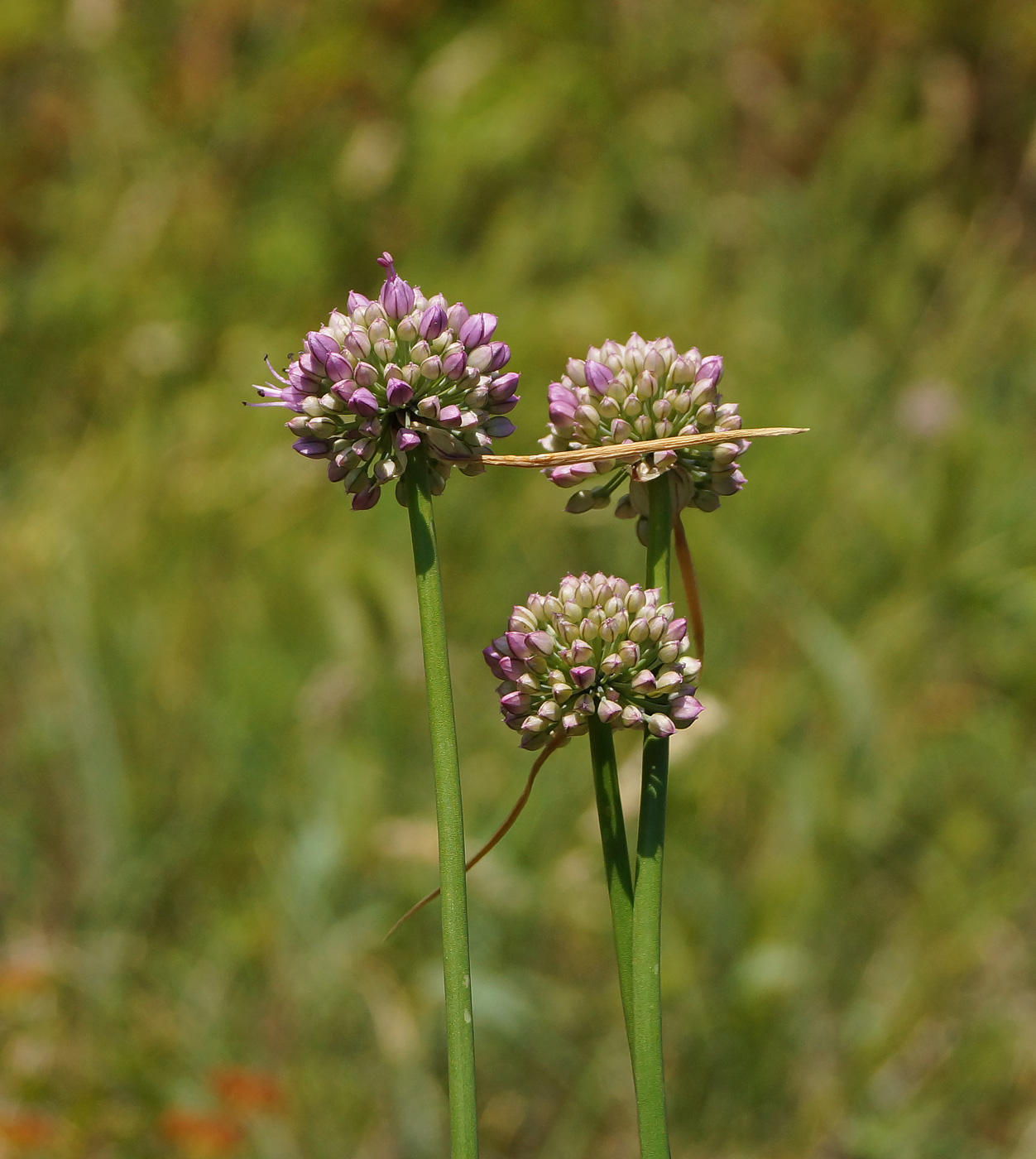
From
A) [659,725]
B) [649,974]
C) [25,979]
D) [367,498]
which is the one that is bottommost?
[25,979]

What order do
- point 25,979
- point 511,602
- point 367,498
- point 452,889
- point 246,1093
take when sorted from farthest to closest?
1. point 511,602
2. point 25,979
3. point 246,1093
4. point 367,498
5. point 452,889

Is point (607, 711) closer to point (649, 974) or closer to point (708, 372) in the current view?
point (649, 974)

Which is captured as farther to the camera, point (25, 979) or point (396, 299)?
point (25, 979)

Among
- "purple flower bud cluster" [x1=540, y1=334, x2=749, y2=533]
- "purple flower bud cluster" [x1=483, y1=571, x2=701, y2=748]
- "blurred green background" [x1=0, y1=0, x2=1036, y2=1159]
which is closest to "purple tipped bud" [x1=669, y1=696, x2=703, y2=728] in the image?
"purple flower bud cluster" [x1=483, y1=571, x2=701, y2=748]

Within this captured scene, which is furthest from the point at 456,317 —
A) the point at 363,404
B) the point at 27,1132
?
the point at 27,1132

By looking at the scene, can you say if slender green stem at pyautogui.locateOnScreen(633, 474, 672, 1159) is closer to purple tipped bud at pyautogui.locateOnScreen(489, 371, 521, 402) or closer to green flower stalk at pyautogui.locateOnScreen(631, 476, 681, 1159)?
green flower stalk at pyautogui.locateOnScreen(631, 476, 681, 1159)

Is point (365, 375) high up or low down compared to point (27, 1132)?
up

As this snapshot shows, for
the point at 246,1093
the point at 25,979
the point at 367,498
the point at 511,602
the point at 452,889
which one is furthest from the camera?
the point at 511,602
